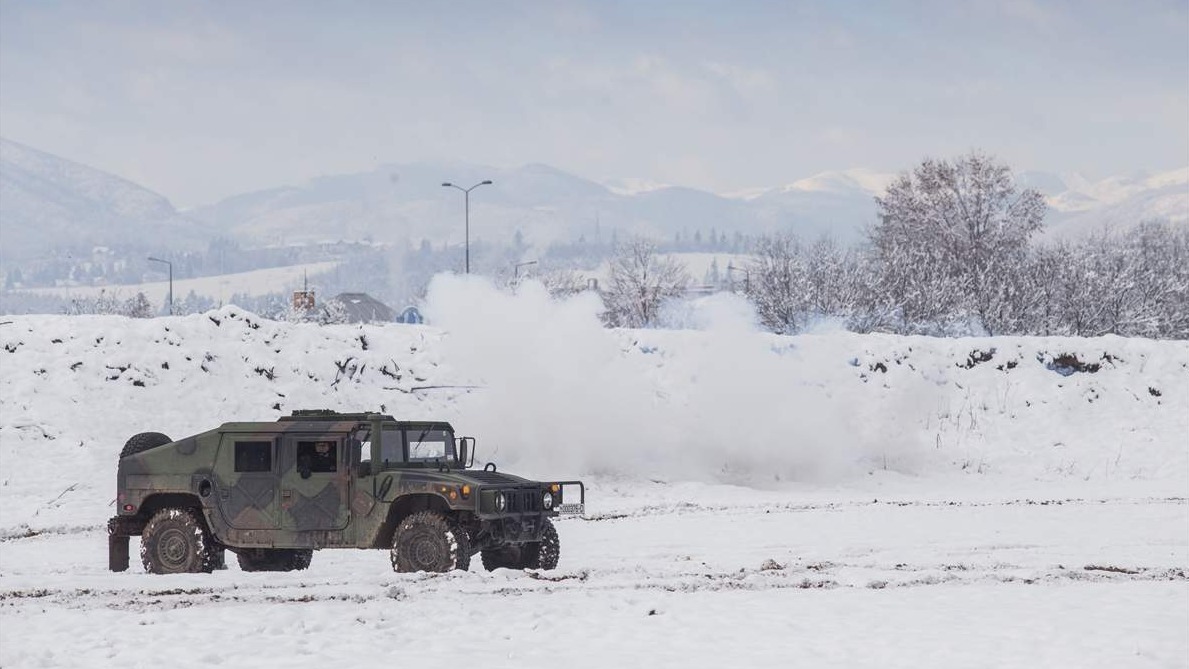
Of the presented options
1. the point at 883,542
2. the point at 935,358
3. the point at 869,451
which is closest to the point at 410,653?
the point at 883,542

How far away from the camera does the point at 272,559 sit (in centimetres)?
2119

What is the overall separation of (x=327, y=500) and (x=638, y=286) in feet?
303

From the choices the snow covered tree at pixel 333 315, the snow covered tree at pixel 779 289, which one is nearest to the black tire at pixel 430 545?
the snow covered tree at pixel 779 289

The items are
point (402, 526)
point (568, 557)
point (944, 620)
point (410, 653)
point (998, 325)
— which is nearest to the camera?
point (410, 653)

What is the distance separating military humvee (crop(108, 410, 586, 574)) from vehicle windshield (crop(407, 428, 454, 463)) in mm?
19

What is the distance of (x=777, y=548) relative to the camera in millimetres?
23438

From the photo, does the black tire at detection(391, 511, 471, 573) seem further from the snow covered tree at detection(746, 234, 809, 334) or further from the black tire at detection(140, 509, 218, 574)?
the snow covered tree at detection(746, 234, 809, 334)

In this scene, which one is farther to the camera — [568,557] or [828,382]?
[828,382]

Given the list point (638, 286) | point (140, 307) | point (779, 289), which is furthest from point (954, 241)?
point (140, 307)

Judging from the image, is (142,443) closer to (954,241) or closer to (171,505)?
(171,505)

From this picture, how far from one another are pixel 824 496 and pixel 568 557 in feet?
41.4

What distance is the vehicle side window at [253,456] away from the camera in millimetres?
20031

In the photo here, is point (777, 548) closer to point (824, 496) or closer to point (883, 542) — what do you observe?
point (883, 542)

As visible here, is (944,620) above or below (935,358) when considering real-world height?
below
